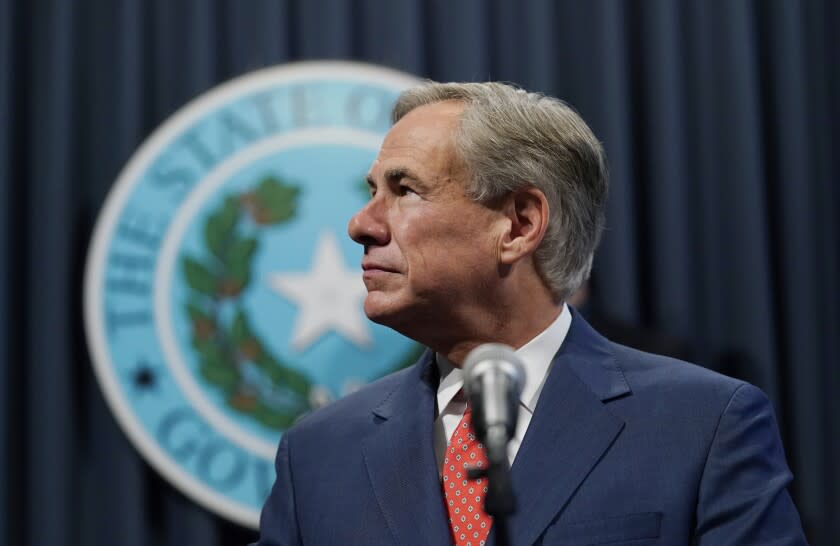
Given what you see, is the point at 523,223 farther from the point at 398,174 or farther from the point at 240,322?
the point at 240,322

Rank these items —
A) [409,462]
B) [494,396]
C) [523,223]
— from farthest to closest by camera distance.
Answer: [523,223], [409,462], [494,396]

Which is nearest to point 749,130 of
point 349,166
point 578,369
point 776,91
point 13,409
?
point 776,91

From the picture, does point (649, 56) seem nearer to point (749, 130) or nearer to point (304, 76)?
point (749, 130)

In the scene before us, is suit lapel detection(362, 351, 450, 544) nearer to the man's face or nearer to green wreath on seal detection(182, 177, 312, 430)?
the man's face

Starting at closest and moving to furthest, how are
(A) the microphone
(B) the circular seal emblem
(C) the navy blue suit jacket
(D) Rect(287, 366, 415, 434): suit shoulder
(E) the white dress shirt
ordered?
(A) the microphone < (C) the navy blue suit jacket < (E) the white dress shirt < (D) Rect(287, 366, 415, 434): suit shoulder < (B) the circular seal emblem

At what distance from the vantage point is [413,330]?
153 centimetres

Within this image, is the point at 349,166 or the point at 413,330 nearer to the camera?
the point at 413,330

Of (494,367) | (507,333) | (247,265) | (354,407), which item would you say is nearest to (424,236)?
(507,333)

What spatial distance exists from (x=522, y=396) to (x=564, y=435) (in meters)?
0.10

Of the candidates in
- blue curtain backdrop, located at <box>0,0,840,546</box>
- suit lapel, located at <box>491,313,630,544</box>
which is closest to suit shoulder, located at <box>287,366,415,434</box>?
suit lapel, located at <box>491,313,630,544</box>

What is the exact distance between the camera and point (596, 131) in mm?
2574

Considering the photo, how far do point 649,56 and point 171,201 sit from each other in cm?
116

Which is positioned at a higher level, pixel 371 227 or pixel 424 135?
pixel 424 135

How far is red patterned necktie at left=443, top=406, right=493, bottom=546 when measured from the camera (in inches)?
53.8
